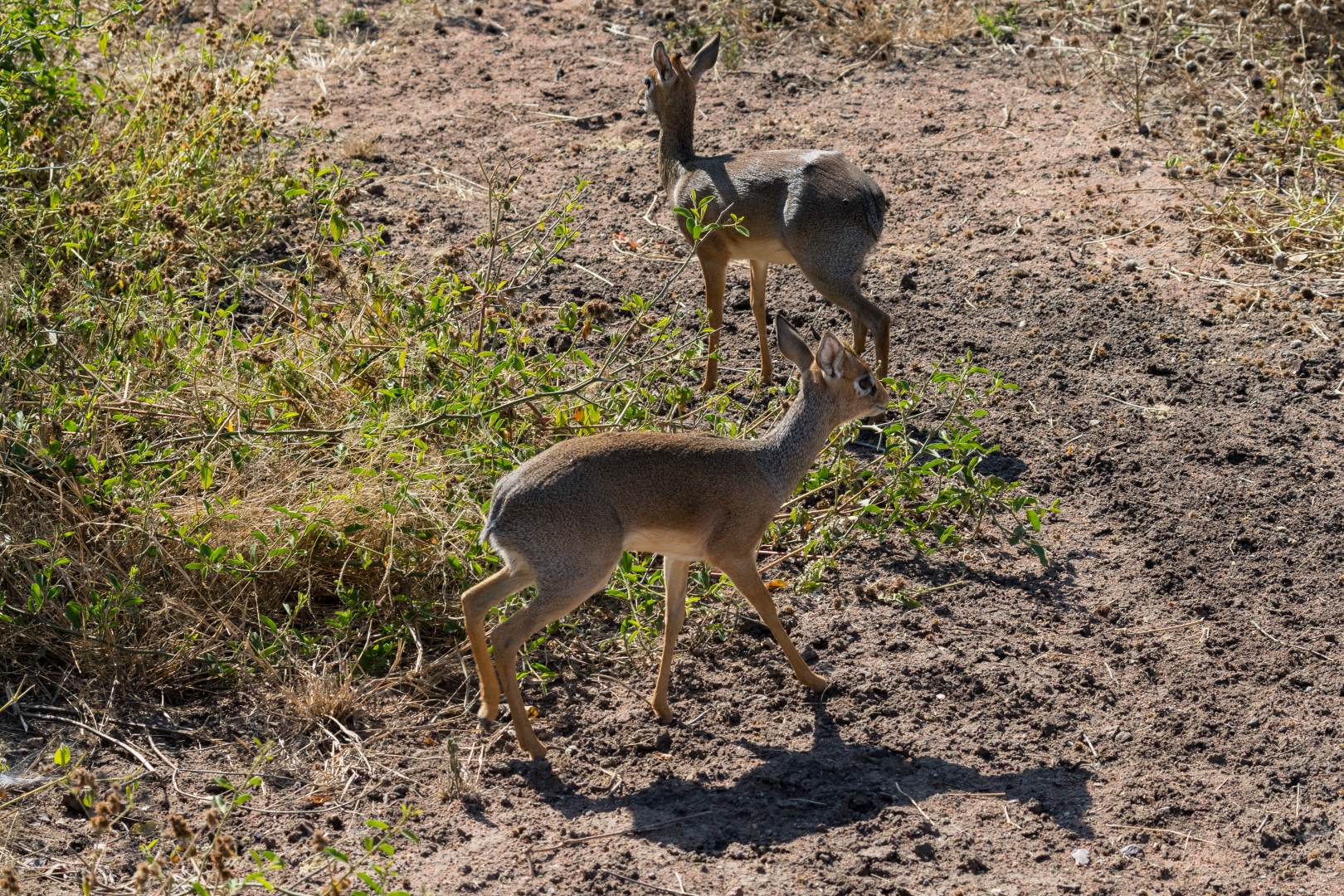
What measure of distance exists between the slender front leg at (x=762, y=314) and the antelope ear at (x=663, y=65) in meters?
1.17

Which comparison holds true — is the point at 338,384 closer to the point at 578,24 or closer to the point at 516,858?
the point at 516,858

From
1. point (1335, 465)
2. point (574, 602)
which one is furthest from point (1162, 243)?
point (574, 602)

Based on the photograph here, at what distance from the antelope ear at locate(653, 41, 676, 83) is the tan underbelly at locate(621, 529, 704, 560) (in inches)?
135

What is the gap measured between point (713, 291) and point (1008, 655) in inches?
100

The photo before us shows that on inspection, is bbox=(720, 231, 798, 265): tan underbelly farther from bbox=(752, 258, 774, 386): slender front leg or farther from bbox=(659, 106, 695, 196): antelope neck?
bbox=(659, 106, 695, 196): antelope neck

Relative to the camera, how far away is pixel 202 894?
3061mm

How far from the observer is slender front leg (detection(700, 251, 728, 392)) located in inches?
262

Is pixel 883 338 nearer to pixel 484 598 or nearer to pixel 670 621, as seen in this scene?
pixel 670 621

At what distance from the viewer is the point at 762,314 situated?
271 inches

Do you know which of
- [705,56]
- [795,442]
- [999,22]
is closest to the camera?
[795,442]

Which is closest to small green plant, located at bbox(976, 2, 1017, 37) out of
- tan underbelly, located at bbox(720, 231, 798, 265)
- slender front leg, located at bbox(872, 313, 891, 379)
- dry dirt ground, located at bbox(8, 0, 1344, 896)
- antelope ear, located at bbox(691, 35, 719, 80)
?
dry dirt ground, located at bbox(8, 0, 1344, 896)

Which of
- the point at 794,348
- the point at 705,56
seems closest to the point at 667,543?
the point at 794,348

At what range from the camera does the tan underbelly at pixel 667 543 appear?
14.4 ft

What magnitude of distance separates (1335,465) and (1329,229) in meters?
2.03
